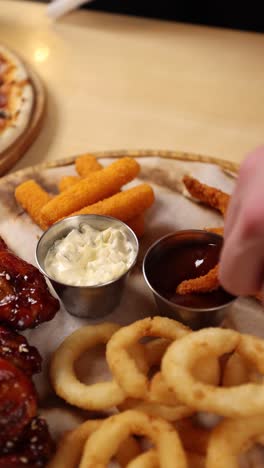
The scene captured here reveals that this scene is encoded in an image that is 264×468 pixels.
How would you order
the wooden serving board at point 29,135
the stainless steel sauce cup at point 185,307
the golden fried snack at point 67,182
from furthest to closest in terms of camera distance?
the wooden serving board at point 29,135 → the golden fried snack at point 67,182 → the stainless steel sauce cup at point 185,307

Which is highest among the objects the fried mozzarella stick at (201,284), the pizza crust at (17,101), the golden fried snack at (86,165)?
the pizza crust at (17,101)

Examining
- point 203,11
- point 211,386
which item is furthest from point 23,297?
point 203,11

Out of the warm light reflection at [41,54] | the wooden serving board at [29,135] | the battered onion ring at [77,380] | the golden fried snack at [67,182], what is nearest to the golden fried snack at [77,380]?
the battered onion ring at [77,380]

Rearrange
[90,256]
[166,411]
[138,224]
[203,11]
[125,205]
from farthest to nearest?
[203,11], [138,224], [125,205], [90,256], [166,411]

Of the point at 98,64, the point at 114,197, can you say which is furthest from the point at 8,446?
the point at 98,64

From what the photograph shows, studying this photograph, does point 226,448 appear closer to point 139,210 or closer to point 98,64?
point 139,210

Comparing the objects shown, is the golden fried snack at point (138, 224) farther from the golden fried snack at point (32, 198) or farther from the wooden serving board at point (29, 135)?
the wooden serving board at point (29, 135)

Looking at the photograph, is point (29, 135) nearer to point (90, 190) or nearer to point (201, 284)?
point (90, 190)

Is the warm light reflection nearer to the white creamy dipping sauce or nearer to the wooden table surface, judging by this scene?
the wooden table surface
